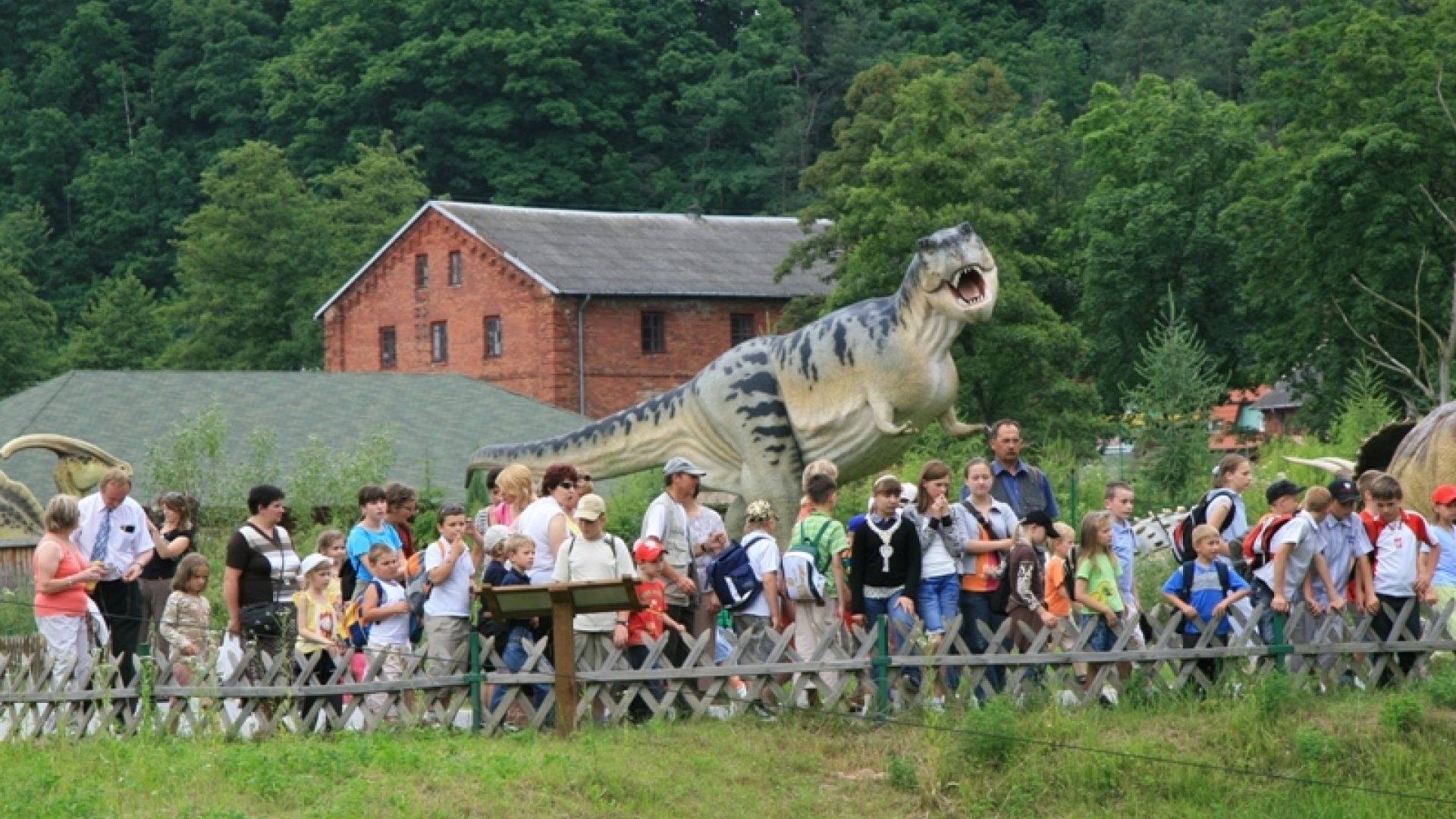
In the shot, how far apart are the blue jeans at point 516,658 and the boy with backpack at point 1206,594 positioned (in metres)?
4.04

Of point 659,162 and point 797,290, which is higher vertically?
point 659,162

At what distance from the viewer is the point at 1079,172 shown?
6172 cm

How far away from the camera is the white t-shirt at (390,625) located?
51.0ft

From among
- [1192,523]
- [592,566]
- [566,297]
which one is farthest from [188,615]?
[566,297]

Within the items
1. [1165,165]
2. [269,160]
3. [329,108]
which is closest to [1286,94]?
[1165,165]

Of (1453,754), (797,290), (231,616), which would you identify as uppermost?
(797,290)

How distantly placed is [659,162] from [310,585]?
70676 mm

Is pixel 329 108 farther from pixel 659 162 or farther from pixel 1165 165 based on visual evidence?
pixel 1165 165

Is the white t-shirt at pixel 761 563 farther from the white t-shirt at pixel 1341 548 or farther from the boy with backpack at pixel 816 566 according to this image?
the white t-shirt at pixel 1341 548

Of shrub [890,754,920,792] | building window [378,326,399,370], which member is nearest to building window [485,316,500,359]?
building window [378,326,399,370]

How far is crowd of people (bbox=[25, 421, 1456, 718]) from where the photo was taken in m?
15.0

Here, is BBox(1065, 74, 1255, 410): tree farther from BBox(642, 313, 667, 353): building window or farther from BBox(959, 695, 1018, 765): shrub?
BBox(959, 695, 1018, 765): shrub

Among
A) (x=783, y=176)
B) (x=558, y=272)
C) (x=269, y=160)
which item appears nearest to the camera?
(x=558, y=272)

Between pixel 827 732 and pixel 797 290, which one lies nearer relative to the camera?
pixel 827 732
